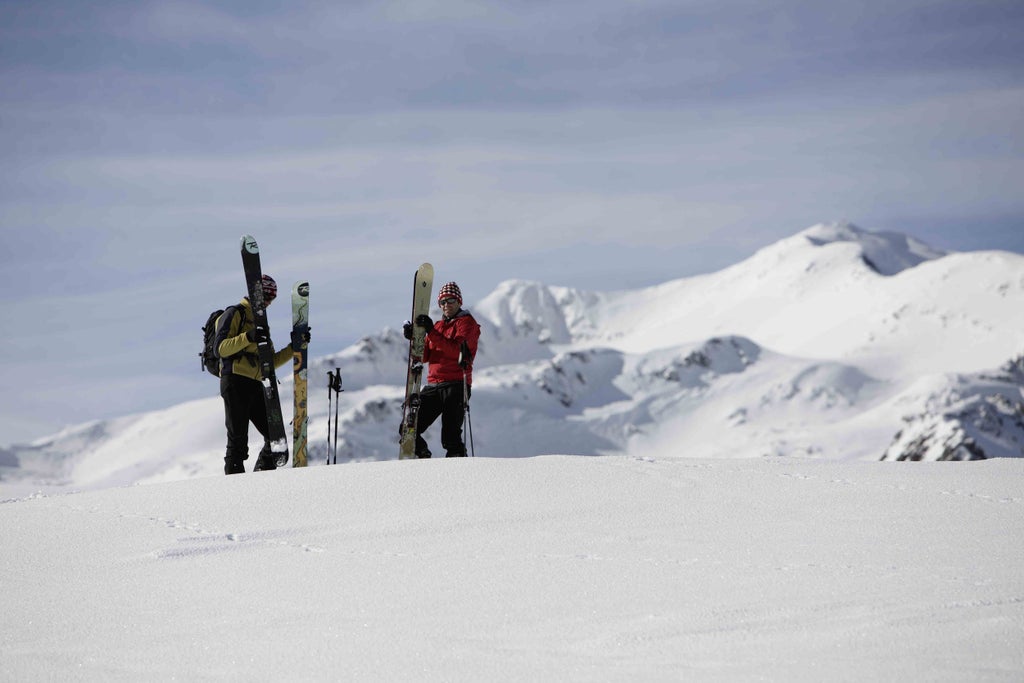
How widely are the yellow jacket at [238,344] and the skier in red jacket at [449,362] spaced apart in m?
1.91

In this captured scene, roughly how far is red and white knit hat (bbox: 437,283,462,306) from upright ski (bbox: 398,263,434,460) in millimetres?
630

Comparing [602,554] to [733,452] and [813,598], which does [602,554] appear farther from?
[733,452]

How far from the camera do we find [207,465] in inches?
6895

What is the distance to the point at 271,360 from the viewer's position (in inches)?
484

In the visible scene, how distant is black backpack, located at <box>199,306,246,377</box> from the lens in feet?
39.4

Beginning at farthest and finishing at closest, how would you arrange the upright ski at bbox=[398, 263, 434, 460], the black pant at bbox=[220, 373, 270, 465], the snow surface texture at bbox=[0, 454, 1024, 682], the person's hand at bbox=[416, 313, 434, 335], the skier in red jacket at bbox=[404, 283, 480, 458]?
1. the upright ski at bbox=[398, 263, 434, 460]
2. the person's hand at bbox=[416, 313, 434, 335]
3. the skier in red jacket at bbox=[404, 283, 480, 458]
4. the black pant at bbox=[220, 373, 270, 465]
5. the snow surface texture at bbox=[0, 454, 1024, 682]

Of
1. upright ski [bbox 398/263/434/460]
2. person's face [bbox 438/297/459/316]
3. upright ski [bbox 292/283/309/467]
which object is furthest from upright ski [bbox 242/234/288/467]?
person's face [bbox 438/297/459/316]

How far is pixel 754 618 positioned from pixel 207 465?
177 m

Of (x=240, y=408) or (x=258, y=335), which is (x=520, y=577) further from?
(x=258, y=335)

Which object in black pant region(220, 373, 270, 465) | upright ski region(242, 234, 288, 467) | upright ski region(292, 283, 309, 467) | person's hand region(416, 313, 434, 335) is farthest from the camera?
upright ski region(292, 283, 309, 467)

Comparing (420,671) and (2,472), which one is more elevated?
(420,671)

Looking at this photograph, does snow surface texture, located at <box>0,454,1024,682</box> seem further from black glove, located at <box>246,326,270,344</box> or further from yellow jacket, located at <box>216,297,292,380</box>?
black glove, located at <box>246,326,270,344</box>

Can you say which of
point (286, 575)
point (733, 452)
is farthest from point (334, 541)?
point (733, 452)

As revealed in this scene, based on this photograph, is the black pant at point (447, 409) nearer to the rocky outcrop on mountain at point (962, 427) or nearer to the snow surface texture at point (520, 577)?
the snow surface texture at point (520, 577)
